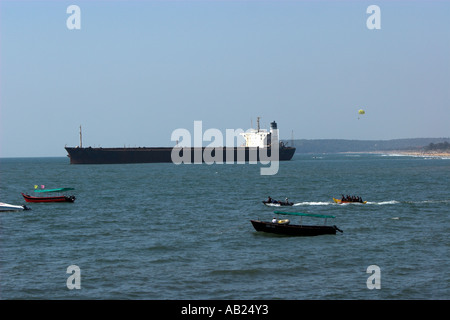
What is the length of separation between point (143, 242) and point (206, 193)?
39488 mm

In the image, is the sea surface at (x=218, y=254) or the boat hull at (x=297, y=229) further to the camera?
the boat hull at (x=297, y=229)

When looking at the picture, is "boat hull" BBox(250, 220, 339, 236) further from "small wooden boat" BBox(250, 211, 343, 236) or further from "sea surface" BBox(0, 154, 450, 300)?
"sea surface" BBox(0, 154, 450, 300)

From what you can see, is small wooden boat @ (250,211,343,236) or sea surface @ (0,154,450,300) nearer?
sea surface @ (0,154,450,300)

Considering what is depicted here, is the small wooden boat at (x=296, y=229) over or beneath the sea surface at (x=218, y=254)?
over

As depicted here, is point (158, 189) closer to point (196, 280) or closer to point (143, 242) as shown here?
point (143, 242)

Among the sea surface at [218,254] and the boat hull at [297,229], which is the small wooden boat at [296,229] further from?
the sea surface at [218,254]

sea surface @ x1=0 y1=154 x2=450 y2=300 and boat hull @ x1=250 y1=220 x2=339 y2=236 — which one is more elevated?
boat hull @ x1=250 y1=220 x2=339 y2=236

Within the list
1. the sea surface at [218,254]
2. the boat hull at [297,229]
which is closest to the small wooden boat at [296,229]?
the boat hull at [297,229]

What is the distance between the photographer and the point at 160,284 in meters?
25.8

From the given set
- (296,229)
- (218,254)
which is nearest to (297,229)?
(296,229)

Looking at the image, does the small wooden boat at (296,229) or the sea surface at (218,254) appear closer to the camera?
the sea surface at (218,254)

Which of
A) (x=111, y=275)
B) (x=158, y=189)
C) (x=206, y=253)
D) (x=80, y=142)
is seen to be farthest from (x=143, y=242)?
(x=80, y=142)

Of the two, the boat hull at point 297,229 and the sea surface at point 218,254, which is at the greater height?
the boat hull at point 297,229

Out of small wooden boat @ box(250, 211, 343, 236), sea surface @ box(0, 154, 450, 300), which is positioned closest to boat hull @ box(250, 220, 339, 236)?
small wooden boat @ box(250, 211, 343, 236)
